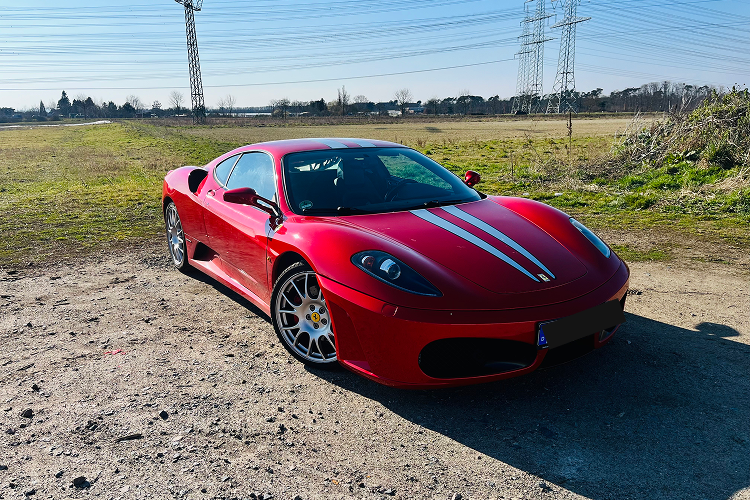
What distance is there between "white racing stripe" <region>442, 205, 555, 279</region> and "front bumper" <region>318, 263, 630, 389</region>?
346mm

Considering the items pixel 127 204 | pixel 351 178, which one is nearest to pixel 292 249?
pixel 351 178

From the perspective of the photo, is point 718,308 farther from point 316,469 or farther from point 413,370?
point 316,469

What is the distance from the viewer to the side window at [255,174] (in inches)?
160

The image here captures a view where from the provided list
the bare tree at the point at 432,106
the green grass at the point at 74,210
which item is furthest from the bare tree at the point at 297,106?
the green grass at the point at 74,210

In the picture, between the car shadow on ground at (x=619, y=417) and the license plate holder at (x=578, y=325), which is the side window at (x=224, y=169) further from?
the license plate holder at (x=578, y=325)

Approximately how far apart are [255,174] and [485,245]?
1.97 m

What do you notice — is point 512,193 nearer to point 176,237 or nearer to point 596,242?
point 176,237

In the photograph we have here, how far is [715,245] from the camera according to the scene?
6.36 meters

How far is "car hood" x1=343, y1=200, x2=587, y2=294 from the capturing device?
A: 3.01 m

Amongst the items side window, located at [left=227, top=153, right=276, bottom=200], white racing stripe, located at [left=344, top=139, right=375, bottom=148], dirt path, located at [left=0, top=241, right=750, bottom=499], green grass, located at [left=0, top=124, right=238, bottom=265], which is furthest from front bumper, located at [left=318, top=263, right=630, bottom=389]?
green grass, located at [left=0, top=124, right=238, bottom=265]

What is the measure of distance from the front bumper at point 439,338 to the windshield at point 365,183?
39.4 inches

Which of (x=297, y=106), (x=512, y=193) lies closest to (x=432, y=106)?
(x=297, y=106)

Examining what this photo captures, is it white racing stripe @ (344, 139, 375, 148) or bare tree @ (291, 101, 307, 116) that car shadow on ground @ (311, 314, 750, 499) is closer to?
white racing stripe @ (344, 139, 375, 148)

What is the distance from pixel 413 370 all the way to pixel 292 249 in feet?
3.59
